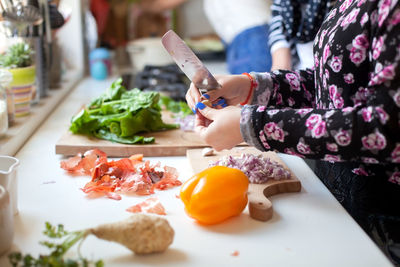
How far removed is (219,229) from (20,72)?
850 mm

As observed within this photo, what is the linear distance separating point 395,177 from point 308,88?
33 cm

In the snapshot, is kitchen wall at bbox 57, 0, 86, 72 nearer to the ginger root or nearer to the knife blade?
the knife blade

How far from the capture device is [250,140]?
866 millimetres

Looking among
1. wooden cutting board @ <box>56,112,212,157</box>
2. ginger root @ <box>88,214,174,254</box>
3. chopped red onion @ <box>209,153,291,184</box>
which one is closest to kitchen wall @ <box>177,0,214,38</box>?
wooden cutting board @ <box>56,112,212,157</box>

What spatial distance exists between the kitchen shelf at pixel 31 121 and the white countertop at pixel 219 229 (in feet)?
0.46

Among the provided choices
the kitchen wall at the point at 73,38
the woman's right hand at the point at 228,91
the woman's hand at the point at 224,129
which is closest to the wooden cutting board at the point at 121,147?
the woman's right hand at the point at 228,91

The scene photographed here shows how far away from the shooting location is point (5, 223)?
694 millimetres

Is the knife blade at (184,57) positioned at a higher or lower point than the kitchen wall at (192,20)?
higher

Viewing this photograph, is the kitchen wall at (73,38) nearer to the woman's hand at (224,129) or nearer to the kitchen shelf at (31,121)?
the kitchen shelf at (31,121)

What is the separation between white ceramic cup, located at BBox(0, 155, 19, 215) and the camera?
30.4 inches

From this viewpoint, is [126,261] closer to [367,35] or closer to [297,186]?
[297,186]

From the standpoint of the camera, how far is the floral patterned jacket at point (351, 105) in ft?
2.50

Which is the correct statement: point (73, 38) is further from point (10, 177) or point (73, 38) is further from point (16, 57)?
point (10, 177)

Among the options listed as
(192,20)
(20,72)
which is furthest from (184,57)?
(192,20)
